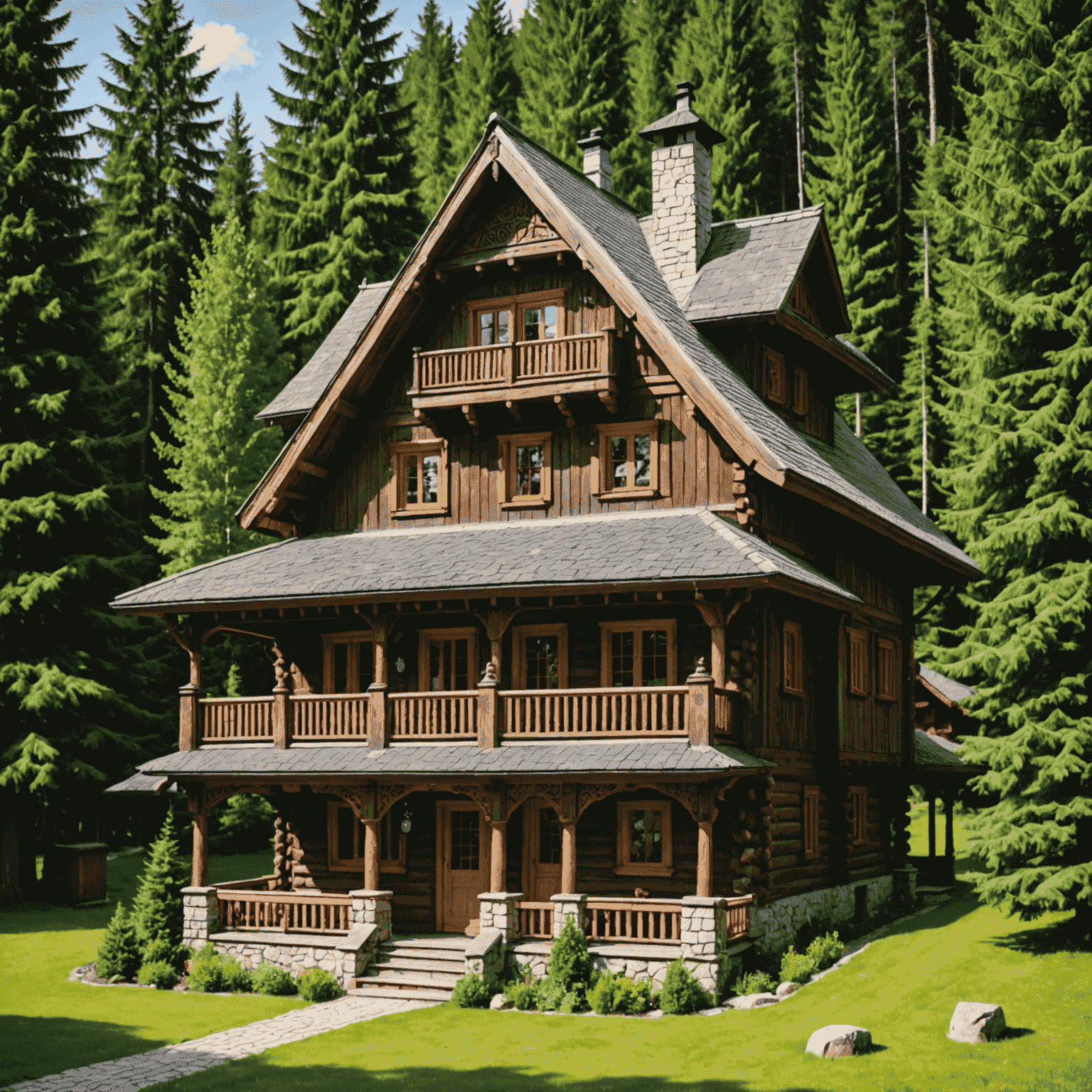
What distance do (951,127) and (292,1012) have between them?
148 feet

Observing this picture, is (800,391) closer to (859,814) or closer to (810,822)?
(810,822)

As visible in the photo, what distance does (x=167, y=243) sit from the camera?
4706 cm

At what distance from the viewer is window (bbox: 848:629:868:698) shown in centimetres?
2648

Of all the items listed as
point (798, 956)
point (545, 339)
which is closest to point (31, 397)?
point (545, 339)

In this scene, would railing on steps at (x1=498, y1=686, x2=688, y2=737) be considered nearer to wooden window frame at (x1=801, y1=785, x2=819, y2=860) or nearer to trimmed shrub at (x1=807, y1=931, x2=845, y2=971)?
wooden window frame at (x1=801, y1=785, x2=819, y2=860)

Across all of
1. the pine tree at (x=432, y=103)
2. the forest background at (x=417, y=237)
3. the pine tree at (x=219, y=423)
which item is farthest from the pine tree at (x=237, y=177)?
the pine tree at (x=219, y=423)

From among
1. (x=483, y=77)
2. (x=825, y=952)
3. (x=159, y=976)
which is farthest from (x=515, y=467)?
(x=483, y=77)

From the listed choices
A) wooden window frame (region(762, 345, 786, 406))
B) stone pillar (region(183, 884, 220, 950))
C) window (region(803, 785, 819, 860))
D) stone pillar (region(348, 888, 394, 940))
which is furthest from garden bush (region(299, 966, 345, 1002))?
wooden window frame (region(762, 345, 786, 406))

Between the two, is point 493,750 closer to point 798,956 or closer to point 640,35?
point 798,956

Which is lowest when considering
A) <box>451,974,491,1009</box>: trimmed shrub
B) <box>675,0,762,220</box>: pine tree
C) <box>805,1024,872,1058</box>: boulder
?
<box>451,974,491,1009</box>: trimmed shrub

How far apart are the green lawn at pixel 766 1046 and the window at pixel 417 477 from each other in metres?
9.85

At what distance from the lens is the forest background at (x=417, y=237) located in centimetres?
2006

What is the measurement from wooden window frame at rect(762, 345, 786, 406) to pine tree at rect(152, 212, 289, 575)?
17.8 metres

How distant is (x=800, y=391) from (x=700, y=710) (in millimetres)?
9219
